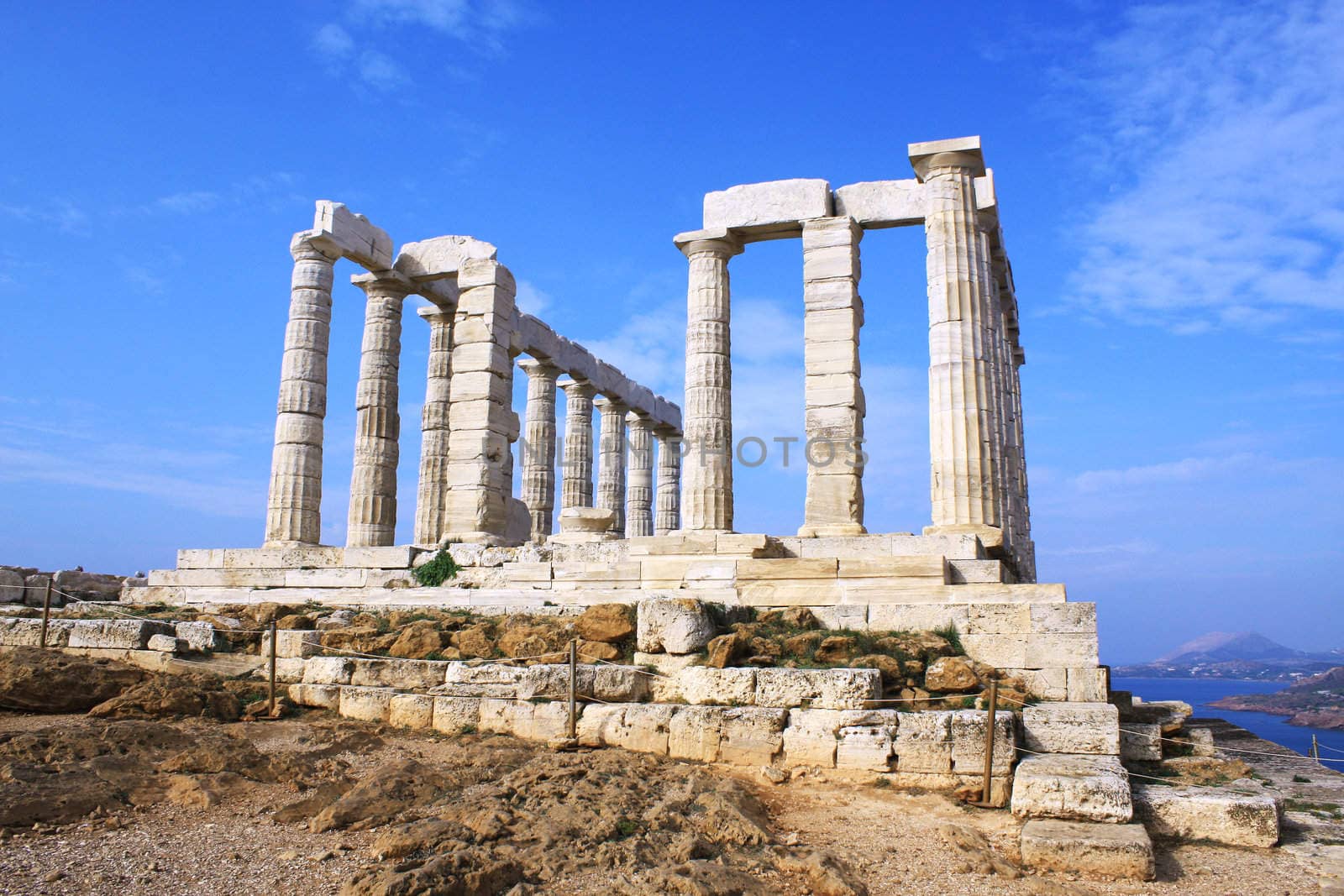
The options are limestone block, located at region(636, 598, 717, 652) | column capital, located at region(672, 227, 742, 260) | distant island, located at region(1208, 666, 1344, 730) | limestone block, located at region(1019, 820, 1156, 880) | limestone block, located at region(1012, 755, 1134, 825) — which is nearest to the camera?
limestone block, located at region(1019, 820, 1156, 880)

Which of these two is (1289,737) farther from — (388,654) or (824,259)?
(388,654)

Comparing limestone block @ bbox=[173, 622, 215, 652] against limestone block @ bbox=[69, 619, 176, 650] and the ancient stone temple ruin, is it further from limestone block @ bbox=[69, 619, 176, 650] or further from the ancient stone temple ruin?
the ancient stone temple ruin

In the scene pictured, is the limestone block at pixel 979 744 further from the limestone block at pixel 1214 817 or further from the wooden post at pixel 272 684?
the wooden post at pixel 272 684

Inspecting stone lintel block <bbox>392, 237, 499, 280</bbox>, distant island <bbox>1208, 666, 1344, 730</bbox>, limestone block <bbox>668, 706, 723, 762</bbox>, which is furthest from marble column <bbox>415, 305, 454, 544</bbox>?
distant island <bbox>1208, 666, 1344, 730</bbox>

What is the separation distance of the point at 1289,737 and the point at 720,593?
34.9 m

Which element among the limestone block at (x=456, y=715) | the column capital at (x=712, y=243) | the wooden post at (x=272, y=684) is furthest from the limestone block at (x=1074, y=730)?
the column capital at (x=712, y=243)

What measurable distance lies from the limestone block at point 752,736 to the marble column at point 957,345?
8.02 m

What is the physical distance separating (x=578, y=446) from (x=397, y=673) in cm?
1894

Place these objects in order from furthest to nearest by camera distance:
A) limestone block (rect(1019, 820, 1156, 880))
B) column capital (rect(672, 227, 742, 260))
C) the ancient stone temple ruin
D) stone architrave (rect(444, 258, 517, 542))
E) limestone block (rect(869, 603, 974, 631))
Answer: stone architrave (rect(444, 258, 517, 542)) → column capital (rect(672, 227, 742, 260)) → the ancient stone temple ruin → limestone block (rect(869, 603, 974, 631)) → limestone block (rect(1019, 820, 1156, 880))

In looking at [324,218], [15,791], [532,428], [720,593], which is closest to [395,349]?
[324,218]

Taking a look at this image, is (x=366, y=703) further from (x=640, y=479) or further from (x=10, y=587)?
(x=640, y=479)

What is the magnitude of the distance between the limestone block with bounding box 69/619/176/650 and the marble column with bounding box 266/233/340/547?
7.62m

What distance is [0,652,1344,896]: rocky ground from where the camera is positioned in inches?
249

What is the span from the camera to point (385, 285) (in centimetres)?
2325
